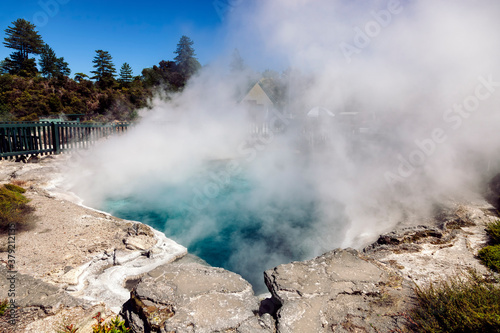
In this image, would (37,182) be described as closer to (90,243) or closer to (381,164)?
(90,243)

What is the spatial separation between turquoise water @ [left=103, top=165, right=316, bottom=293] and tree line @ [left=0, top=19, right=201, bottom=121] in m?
14.1

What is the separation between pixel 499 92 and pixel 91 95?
28632 mm

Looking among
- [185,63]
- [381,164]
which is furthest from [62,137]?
[185,63]

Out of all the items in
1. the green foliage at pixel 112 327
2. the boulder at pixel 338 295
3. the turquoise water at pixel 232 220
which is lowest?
the turquoise water at pixel 232 220

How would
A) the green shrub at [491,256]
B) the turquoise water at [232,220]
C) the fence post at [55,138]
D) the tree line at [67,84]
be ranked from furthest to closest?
the tree line at [67,84]
the fence post at [55,138]
the turquoise water at [232,220]
the green shrub at [491,256]

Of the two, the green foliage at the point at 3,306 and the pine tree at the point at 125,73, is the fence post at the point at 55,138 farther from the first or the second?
the pine tree at the point at 125,73

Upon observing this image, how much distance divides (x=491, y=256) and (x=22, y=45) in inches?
1653

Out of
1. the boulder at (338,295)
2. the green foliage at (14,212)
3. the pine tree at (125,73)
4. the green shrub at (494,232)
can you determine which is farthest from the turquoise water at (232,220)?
the pine tree at (125,73)

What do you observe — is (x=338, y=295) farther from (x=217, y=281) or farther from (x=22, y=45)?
(x=22, y=45)

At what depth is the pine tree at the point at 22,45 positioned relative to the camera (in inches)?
1161

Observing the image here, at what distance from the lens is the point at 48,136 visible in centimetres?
984

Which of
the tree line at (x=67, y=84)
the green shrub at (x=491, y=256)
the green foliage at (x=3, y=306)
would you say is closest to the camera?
the green foliage at (x=3, y=306)

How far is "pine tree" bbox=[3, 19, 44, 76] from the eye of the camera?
1161 inches

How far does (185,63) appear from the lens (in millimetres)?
31969
